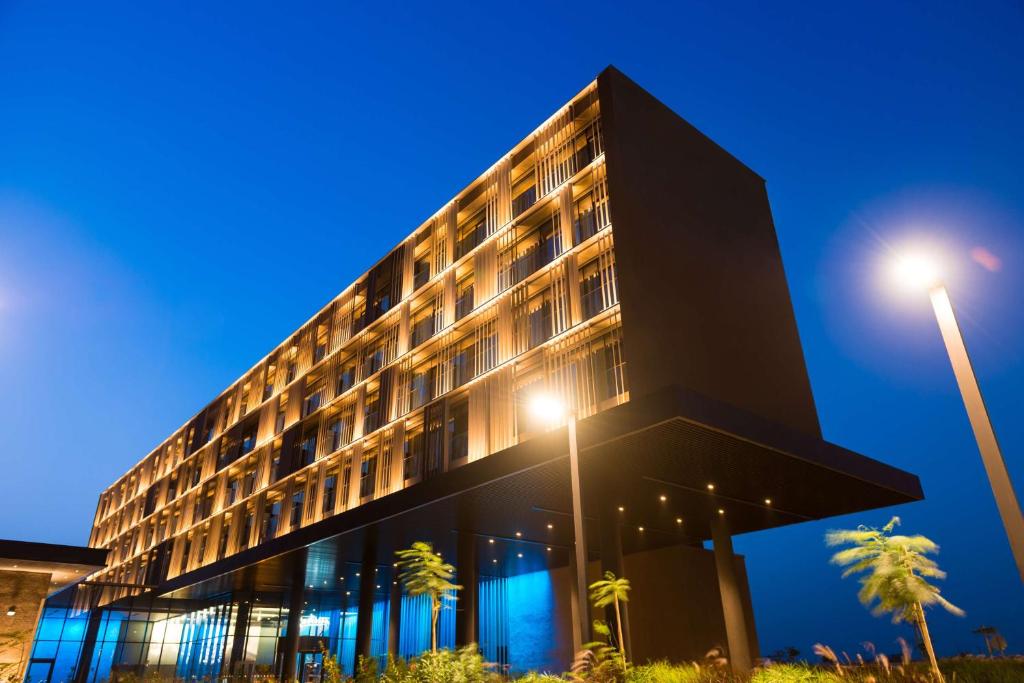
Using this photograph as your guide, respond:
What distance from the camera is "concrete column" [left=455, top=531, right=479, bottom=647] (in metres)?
23.8

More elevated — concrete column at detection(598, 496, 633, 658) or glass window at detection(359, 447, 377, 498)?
glass window at detection(359, 447, 377, 498)

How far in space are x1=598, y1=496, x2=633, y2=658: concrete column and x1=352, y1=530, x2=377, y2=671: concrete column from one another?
33.4ft

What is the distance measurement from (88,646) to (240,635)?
13.1m

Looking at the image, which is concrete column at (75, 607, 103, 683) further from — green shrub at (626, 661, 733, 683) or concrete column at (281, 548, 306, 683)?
green shrub at (626, 661, 733, 683)

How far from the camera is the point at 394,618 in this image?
110 feet

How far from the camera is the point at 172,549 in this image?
46281 millimetres

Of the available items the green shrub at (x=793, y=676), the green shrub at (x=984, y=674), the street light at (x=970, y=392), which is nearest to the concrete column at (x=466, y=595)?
the green shrub at (x=793, y=676)

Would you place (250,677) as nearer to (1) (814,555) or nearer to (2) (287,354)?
(2) (287,354)

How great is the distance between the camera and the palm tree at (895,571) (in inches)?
583

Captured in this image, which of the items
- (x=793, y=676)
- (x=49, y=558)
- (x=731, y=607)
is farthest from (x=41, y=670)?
(x=793, y=676)

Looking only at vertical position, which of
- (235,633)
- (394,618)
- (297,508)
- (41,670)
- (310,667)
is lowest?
(310,667)

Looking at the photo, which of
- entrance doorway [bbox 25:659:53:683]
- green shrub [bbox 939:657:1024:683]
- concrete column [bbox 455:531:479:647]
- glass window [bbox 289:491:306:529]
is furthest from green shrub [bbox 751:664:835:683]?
entrance doorway [bbox 25:659:53:683]

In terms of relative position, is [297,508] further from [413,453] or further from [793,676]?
[793,676]

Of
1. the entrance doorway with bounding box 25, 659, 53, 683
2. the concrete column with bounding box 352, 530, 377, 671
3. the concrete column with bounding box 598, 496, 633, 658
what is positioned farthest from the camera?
the entrance doorway with bounding box 25, 659, 53, 683
